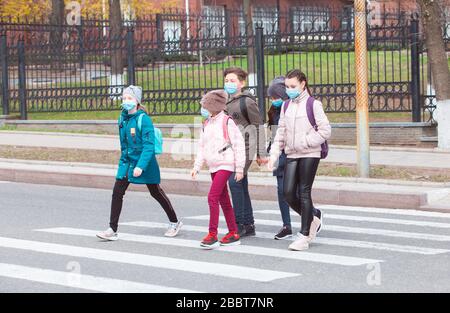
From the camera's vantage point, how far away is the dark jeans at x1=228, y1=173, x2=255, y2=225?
10.6m

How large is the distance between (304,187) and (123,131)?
2.00m

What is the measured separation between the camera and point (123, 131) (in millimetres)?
10672

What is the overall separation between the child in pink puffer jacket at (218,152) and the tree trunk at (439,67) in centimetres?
798

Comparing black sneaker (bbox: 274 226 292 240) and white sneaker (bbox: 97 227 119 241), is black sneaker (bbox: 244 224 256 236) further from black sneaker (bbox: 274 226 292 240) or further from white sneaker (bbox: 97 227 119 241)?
white sneaker (bbox: 97 227 119 241)

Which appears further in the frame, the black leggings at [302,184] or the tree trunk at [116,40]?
the tree trunk at [116,40]

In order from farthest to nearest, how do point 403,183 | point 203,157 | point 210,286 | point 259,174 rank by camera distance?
point 259,174 < point 403,183 < point 203,157 < point 210,286

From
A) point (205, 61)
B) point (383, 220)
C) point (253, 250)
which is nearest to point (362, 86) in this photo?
point (383, 220)

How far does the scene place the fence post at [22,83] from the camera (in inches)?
981

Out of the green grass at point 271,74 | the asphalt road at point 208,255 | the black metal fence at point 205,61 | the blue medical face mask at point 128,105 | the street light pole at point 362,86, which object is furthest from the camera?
Answer: the green grass at point 271,74

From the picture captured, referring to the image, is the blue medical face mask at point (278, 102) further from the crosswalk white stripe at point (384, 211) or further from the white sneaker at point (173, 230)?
the crosswalk white stripe at point (384, 211)

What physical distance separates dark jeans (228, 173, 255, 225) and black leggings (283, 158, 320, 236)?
733mm

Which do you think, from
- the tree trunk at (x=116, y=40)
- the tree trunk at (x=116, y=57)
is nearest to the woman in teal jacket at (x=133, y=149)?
the tree trunk at (x=116, y=57)
